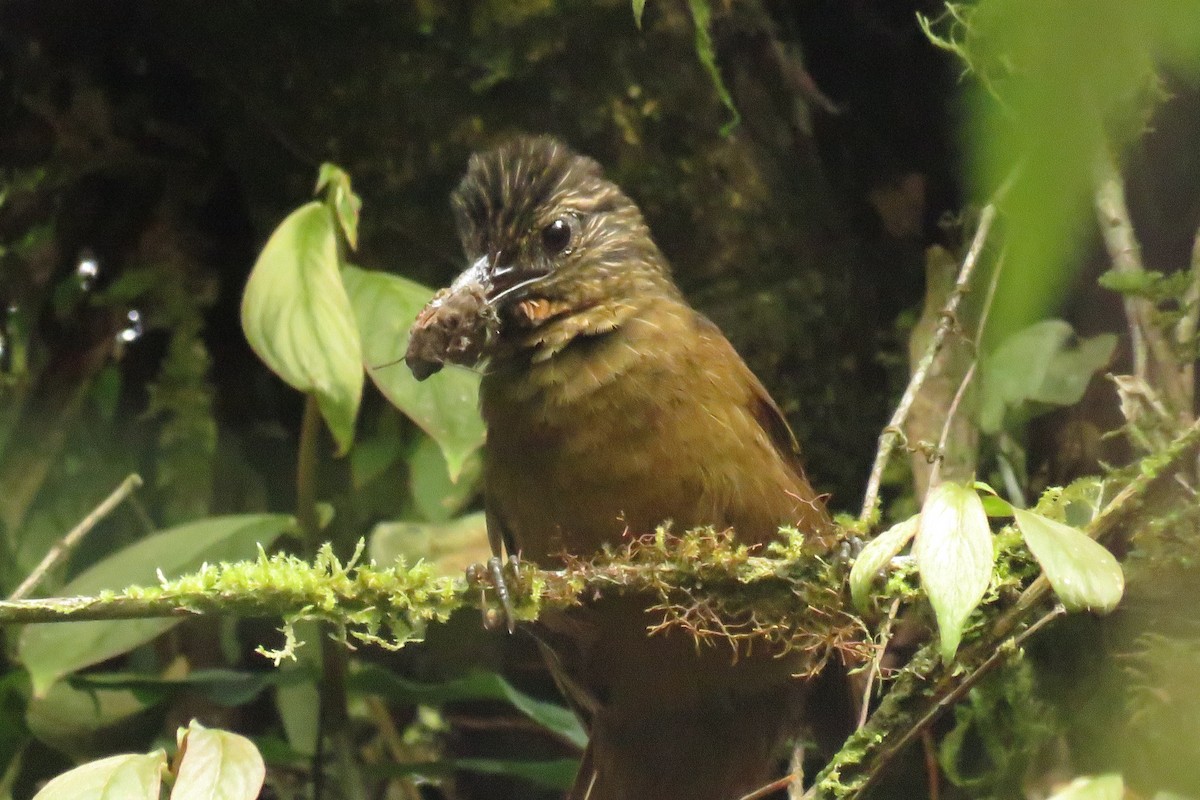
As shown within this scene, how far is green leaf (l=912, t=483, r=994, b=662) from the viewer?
2.97 feet

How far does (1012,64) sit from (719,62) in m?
2.04

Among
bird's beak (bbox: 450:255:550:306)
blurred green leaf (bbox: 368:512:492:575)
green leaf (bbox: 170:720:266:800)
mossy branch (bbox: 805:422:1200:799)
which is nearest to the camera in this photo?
green leaf (bbox: 170:720:266:800)

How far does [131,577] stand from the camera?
1.97m

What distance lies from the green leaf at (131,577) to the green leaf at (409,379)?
0.34m

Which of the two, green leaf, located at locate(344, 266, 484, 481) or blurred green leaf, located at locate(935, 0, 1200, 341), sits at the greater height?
Result: blurred green leaf, located at locate(935, 0, 1200, 341)

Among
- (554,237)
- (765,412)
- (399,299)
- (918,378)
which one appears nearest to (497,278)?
(554,237)

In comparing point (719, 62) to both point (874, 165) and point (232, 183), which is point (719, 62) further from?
point (232, 183)

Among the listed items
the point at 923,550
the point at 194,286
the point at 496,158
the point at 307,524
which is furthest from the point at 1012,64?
the point at 194,286

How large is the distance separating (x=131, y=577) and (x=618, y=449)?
0.87 metres

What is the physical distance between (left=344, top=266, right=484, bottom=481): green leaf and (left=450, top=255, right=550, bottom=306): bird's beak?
173 millimetres

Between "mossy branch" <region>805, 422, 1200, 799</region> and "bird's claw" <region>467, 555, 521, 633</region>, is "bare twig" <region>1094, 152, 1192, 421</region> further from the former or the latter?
"bird's claw" <region>467, 555, 521, 633</region>

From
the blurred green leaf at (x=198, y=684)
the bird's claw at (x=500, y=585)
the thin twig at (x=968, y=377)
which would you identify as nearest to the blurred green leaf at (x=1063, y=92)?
the bird's claw at (x=500, y=585)

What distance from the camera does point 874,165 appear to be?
8.03 ft

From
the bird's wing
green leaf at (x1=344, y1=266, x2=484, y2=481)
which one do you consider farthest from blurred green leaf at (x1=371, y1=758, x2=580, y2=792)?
the bird's wing
